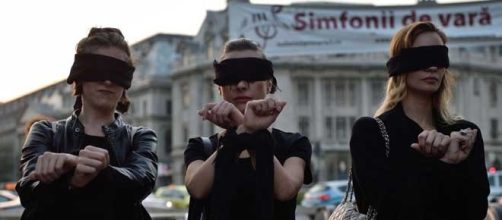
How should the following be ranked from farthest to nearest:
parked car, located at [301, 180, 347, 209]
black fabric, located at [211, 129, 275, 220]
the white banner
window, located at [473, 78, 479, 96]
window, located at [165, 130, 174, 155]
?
1. window, located at [165, 130, 174, 155]
2. window, located at [473, 78, 479, 96]
3. parked car, located at [301, 180, 347, 209]
4. the white banner
5. black fabric, located at [211, 129, 275, 220]

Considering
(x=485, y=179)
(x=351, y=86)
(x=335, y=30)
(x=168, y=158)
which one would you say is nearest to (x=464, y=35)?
(x=335, y=30)

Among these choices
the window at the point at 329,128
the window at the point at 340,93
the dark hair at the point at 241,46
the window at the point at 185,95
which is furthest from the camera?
the window at the point at 185,95

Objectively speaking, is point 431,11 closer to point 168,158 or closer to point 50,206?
point 50,206

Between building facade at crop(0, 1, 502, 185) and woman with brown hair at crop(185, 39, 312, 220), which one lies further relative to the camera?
building facade at crop(0, 1, 502, 185)

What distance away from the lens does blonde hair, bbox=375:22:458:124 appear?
13.0 feet

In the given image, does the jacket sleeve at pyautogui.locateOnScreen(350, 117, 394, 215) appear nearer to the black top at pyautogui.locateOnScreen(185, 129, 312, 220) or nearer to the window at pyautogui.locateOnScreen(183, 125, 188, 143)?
the black top at pyautogui.locateOnScreen(185, 129, 312, 220)

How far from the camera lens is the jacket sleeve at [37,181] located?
342cm

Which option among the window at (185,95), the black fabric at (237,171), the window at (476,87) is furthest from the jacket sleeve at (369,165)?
the window at (185,95)

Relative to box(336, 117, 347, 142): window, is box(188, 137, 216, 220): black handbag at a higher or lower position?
higher

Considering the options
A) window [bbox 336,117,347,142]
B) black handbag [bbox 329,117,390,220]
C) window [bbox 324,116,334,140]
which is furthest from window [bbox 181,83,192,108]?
black handbag [bbox 329,117,390,220]

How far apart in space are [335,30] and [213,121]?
10565 millimetres

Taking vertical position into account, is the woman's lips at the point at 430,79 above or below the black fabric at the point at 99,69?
below

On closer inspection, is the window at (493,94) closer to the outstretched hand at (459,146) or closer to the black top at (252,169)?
the black top at (252,169)

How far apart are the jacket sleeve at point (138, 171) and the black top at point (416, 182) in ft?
2.72
